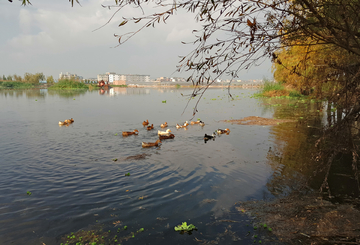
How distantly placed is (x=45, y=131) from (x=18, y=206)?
12430mm

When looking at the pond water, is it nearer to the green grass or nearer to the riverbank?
the riverbank

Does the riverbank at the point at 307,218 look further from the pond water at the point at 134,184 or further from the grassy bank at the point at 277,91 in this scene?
the grassy bank at the point at 277,91

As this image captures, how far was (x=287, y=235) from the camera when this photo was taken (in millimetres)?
5594

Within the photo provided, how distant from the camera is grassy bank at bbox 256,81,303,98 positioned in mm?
53013

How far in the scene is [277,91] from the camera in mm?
55562

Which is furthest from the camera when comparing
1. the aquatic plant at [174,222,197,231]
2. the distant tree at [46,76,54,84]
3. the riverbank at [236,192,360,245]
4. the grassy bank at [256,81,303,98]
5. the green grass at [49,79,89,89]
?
the distant tree at [46,76,54,84]

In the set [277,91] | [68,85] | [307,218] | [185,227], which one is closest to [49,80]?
[68,85]

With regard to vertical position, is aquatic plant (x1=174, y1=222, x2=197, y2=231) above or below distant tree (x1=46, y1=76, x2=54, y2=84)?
below

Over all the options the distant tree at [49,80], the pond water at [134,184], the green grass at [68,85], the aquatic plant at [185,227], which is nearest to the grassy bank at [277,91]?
the pond water at [134,184]

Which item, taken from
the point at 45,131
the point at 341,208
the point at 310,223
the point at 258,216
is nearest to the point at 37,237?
the point at 258,216

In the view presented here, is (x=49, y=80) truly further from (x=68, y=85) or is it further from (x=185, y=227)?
(x=185, y=227)

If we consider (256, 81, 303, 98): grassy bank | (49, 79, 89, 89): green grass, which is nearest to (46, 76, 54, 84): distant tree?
(49, 79, 89, 89): green grass

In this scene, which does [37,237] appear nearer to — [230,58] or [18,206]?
[18,206]

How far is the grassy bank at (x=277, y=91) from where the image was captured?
5301cm
